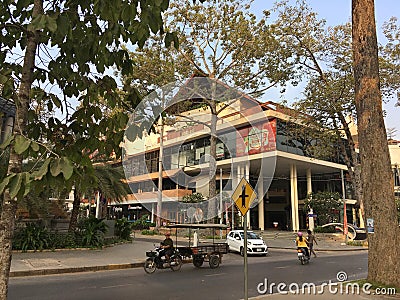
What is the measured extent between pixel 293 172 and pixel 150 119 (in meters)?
39.2

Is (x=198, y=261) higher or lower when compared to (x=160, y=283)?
higher

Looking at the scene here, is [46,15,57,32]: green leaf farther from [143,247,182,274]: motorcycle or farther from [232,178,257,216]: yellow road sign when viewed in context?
[143,247,182,274]: motorcycle

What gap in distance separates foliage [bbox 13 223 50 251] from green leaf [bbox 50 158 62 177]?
1609 centimetres

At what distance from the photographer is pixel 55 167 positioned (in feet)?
7.19

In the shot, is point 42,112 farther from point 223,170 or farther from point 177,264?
point 223,170

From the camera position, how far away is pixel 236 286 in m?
9.77

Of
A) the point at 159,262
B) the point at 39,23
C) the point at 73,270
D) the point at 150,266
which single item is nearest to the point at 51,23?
the point at 39,23

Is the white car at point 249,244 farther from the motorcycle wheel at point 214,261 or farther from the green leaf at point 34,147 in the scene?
the green leaf at point 34,147

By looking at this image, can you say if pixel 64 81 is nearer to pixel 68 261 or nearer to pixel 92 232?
→ pixel 68 261

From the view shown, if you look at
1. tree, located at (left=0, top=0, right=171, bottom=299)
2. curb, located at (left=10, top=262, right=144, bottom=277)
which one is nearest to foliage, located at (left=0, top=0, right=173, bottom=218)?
tree, located at (left=0, top=0, right=171, bottom=299)

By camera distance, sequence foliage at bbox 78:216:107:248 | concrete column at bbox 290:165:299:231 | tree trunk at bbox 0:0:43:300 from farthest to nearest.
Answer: concrete column at bbox 290:165:299:231 < foliage at bbox 78:216:107:248 < tree trunk at bbox 0:0:43:300

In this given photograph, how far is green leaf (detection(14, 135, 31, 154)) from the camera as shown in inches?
90.8

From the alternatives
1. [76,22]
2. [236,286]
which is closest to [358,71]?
[236,286]

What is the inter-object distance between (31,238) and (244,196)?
13.3 metres
